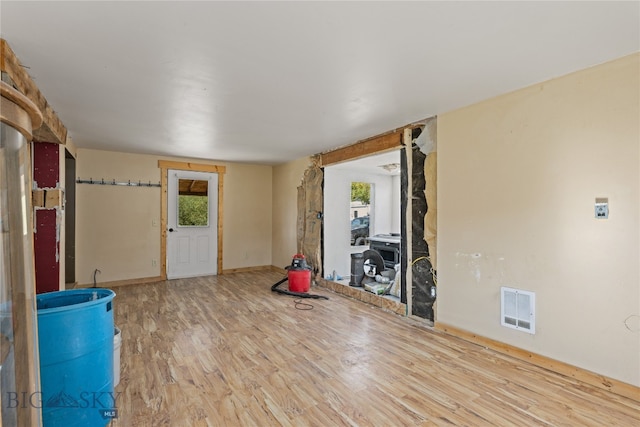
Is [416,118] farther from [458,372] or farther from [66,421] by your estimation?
[66,421]

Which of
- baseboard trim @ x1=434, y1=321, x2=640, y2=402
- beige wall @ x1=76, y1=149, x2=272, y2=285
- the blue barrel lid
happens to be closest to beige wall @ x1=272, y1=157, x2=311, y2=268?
beige wall @ x1=76, y1=149, x2=272, y2=285

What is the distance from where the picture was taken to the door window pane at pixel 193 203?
594 cm

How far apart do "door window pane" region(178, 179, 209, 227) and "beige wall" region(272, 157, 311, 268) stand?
1448 mm

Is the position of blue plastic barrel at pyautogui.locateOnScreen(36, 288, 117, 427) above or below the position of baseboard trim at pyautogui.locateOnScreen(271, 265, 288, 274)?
above

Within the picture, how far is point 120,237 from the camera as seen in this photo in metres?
5.36

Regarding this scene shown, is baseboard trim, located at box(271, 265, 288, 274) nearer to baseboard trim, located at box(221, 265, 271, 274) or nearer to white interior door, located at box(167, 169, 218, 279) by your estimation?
baseboard trim, located at box(221, 265, 271, 274)

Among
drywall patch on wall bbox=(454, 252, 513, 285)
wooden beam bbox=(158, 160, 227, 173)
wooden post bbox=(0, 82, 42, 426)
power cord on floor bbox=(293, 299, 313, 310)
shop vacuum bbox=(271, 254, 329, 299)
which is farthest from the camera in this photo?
wooden beam bbox=(158, 160, 227, 173)

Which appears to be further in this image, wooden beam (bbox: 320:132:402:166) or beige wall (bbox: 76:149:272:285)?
beige wall (bbox: 76:149:272:285)

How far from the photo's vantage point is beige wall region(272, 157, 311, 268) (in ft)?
20.0

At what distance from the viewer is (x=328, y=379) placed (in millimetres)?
2352

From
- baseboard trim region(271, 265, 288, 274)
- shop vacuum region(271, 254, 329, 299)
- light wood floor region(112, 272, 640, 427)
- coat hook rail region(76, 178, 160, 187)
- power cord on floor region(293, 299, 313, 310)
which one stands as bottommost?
power cord on floor region(293, 299, 313, 310)

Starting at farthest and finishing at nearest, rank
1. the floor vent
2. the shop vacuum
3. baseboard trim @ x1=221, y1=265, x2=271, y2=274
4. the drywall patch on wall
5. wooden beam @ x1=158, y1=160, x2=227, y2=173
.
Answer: baseboard trim @ x1=221, y1=265, x2=271, y2=274, wooden beam @ x1=158, y1=160, x2=227, y2=173, the shop vacuum, the drywall patch on wall, the floor vent

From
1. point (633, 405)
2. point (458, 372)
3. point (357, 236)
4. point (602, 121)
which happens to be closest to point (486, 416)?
point (458, 372)

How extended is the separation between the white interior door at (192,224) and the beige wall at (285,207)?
126 cm
